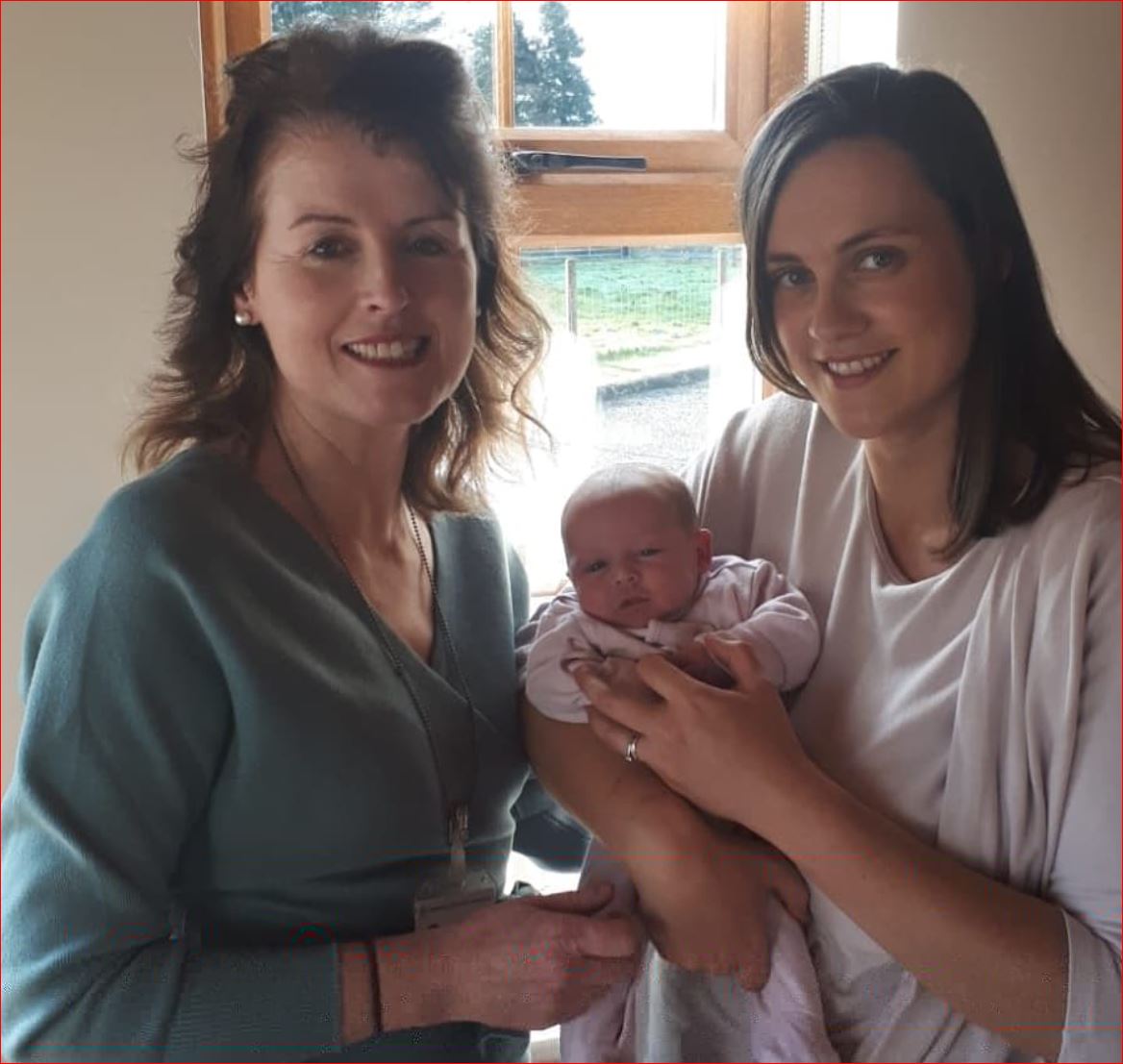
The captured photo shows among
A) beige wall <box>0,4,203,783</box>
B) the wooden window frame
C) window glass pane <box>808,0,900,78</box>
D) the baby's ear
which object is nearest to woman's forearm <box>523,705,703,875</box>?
the baby's ear

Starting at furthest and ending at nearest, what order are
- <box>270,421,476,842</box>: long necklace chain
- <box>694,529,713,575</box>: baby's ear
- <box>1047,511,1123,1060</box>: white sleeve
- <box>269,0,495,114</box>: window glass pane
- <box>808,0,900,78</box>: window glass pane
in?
<box>808,0,900,78</box>: window glass pane, <box>269,0,495,114</box>: window glass pane, <box>694,529,713,575</box>: baby's ear, <box>270,421,476,842</box>: long necklace chain, <box>1047,511,1123,1060</box>: white sleeve

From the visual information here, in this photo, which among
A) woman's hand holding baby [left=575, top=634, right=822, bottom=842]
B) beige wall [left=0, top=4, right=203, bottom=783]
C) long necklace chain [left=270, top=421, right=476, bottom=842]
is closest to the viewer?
woman's hand holding baby [left=575, top=634, right=822, bottom=842]

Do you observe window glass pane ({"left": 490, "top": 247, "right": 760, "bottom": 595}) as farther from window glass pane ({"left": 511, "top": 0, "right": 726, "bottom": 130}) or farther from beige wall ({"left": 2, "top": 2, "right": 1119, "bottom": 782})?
beige wall ({"left": 2, "top": 2, "right": 1119, "bottom": 782})

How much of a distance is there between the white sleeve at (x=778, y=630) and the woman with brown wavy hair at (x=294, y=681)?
1.09 ft

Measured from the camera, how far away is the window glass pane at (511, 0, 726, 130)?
2.11 metres

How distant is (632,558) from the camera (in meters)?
1.33

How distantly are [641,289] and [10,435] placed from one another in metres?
1.25

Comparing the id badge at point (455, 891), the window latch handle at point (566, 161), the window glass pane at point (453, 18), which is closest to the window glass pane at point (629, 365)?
the window latch handle at point (566, 161)

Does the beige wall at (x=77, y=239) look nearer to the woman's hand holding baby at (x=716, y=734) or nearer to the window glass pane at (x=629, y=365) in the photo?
the window glass pane at (x=629, y=365)

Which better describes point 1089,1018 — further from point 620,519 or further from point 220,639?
point 220,639

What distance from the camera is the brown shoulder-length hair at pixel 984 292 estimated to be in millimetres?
1183

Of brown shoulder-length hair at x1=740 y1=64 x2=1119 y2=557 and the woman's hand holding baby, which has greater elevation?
brown shoulder-length hair at x1=740 y1=64 x2=1119 y2=557

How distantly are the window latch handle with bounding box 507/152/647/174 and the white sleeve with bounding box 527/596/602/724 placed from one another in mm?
997

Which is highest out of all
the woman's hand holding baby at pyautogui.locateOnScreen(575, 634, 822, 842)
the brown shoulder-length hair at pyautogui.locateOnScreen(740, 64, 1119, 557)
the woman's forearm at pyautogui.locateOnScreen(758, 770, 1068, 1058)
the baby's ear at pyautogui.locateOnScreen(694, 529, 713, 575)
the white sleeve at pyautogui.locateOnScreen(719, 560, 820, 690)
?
the brown shoulder-length hair at pyautogui.locateOnScreen(740, 64, 1119, 557)
